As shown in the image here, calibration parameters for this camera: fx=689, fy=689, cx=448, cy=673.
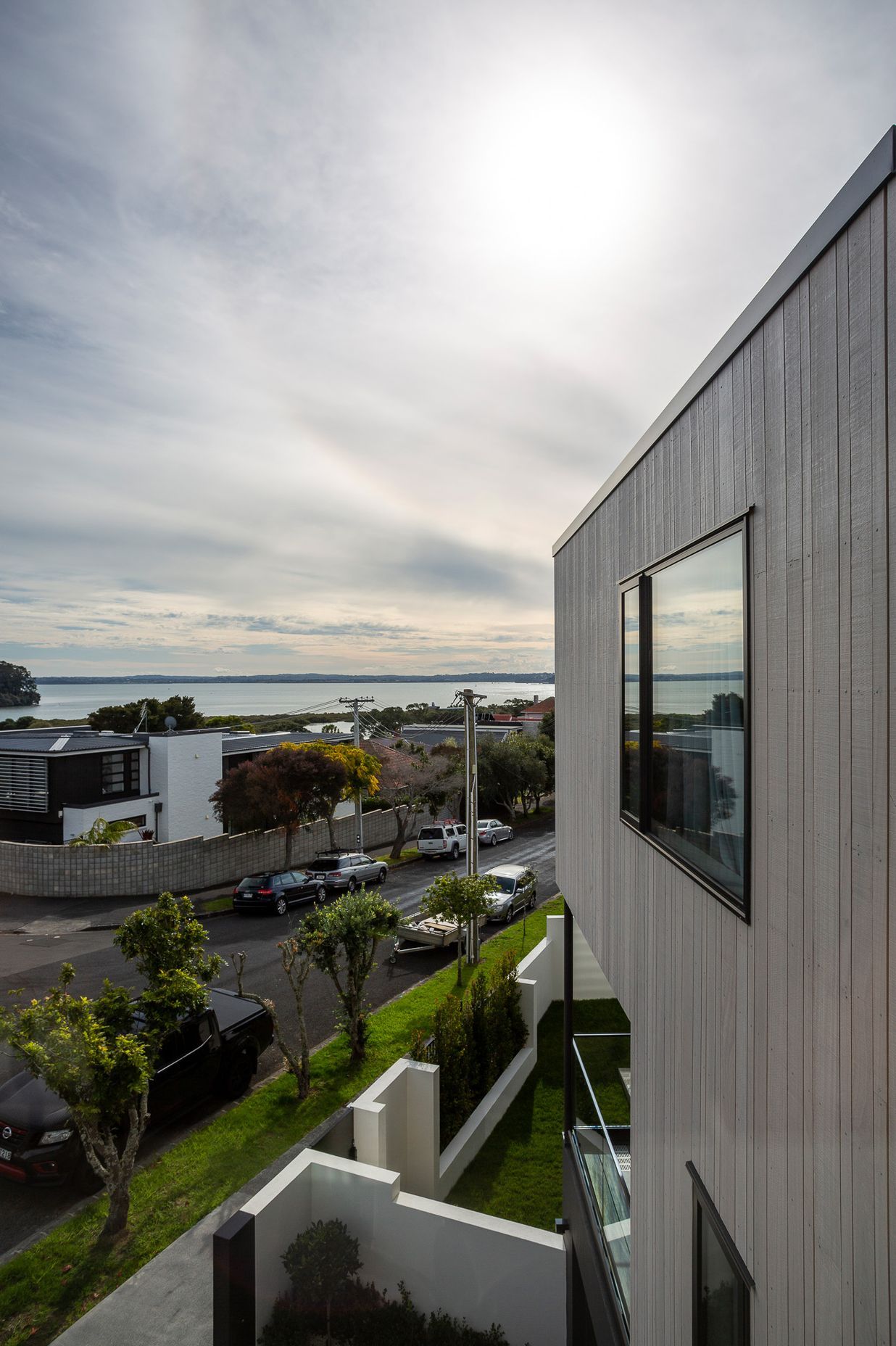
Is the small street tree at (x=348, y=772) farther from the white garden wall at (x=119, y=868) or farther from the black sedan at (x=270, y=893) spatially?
the black sedan at (x=270, y=893)

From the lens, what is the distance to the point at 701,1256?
2957mm

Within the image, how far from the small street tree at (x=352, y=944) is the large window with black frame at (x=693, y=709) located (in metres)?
7.58

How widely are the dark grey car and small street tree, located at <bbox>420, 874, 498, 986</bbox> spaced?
6520 millimetres

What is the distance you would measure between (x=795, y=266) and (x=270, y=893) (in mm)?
19287

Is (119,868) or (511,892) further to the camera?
(119,868)

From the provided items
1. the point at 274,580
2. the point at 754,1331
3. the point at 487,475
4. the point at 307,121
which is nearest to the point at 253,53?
the point at 307,121

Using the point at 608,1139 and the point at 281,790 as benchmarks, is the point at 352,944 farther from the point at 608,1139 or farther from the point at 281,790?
the point at 281,790

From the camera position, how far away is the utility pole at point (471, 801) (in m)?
15.0

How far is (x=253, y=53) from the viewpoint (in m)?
6.68

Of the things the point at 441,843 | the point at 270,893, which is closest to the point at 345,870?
the point at 270,893

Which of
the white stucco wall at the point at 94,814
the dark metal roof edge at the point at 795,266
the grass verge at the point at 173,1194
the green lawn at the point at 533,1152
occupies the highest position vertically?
the dark metal roof edge at the point at 795,266

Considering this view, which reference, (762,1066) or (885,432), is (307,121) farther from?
(762,1066)

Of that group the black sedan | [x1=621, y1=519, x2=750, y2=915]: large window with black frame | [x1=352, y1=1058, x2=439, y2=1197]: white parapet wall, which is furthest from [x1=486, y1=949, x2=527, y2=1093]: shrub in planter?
the black sedan

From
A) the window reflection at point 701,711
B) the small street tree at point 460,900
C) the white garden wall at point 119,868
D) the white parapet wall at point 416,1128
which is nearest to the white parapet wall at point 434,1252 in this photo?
the white parapet wall at point 416,1128
